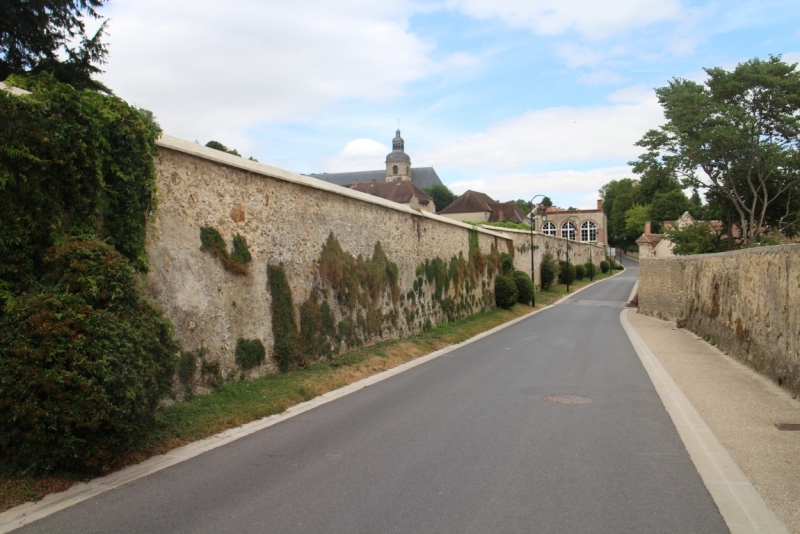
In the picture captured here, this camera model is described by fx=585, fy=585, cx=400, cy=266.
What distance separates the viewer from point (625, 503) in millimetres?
4816

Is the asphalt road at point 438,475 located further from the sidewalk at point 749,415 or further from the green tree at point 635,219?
the green tree at point 635,219

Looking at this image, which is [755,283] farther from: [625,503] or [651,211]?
[651,211]

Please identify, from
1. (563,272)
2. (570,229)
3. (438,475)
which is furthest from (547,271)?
(570,229)

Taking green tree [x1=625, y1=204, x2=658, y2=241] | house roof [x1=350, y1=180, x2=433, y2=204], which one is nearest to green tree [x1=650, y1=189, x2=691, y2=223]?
green tree [x1=625, y1=204, x2=658, y2=241]

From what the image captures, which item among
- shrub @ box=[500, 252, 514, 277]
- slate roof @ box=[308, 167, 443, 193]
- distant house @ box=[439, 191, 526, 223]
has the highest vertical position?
slate roof @ box=[308, 167, 443, 193]

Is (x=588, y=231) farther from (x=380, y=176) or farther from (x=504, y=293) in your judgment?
(x=504, y=293)

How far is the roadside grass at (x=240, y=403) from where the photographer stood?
5.11 metres

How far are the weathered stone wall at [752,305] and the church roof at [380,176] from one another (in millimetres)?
98074

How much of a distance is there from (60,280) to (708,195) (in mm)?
38276

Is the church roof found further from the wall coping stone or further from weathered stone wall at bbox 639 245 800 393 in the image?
the wall coping stone

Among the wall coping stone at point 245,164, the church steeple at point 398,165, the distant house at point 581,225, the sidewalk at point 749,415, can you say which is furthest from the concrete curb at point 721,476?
the church steeple at point 398,165

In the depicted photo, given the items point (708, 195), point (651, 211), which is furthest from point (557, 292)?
point (651, 211)

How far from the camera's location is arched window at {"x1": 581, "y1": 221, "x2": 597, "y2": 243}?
3374 inches

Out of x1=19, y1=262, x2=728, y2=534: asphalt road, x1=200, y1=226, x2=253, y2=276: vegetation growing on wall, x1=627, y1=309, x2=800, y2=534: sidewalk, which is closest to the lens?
x1=19, y1=262, x2=728, y2=534: asphalt road
